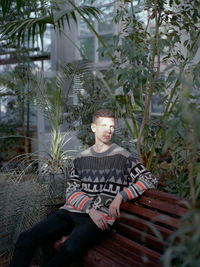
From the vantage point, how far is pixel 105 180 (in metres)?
2.36

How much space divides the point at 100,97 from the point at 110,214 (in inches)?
68.9

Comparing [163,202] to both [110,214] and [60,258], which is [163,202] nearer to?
[110,214]

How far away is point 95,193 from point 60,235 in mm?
356

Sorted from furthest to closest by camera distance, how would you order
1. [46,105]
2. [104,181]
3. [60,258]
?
[46,105], [104,181], [60,258]

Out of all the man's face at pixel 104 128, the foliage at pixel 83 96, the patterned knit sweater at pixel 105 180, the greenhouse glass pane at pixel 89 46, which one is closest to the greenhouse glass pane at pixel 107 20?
Result: the greenhouse glass pane at pixel 89 46

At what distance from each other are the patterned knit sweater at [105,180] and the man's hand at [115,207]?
38mm

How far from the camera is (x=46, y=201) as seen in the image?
282 centimetres

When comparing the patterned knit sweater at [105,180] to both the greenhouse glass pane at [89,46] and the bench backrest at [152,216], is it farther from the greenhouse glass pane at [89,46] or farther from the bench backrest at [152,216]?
the greenhouse glass pane at [89,46]

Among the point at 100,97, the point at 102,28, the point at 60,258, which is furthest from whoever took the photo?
the point at 102,28

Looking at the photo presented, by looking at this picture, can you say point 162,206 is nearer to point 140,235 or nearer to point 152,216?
point 152,216

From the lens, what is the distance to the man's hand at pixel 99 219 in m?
2.18

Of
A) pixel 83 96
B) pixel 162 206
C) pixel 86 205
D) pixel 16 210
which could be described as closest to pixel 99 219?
pixel 86 205

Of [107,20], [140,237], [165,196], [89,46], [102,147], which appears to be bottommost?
[140,237]

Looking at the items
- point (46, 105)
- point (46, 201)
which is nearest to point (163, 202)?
point (46, 201)
